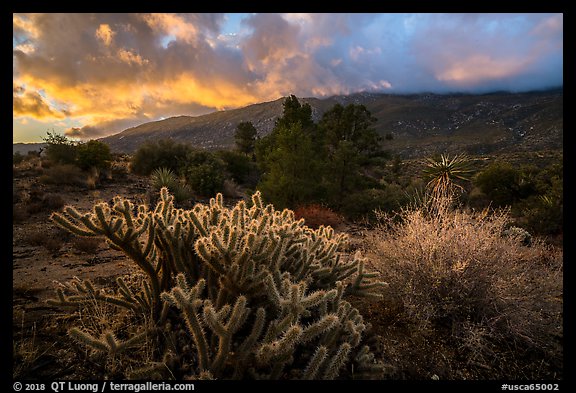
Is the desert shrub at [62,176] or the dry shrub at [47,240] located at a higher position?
the desert shrub at [62,176]

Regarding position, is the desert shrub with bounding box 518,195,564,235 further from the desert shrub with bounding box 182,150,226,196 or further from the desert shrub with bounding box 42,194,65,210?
the desert shrub with bounding box 42,194,65,210

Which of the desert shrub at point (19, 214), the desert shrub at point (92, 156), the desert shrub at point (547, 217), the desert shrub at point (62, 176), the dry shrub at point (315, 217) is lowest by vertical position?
the desert shrub at point (547, 217)

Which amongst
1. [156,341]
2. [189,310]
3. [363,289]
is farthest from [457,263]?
[156,341]

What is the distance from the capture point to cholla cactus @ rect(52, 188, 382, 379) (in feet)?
7.46

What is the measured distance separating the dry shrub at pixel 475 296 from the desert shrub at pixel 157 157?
56.9ft

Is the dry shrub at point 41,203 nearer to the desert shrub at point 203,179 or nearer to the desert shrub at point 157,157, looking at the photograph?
the desert shrub at point 203,179

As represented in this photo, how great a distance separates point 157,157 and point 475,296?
2048cm

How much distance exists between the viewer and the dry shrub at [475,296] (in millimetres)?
3412

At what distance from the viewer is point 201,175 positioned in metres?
16.7

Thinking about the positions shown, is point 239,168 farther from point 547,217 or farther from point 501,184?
point 547,217

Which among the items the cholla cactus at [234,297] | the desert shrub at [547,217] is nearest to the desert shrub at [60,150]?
the cholla cactus at [234,297]

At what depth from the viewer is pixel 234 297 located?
290cm
